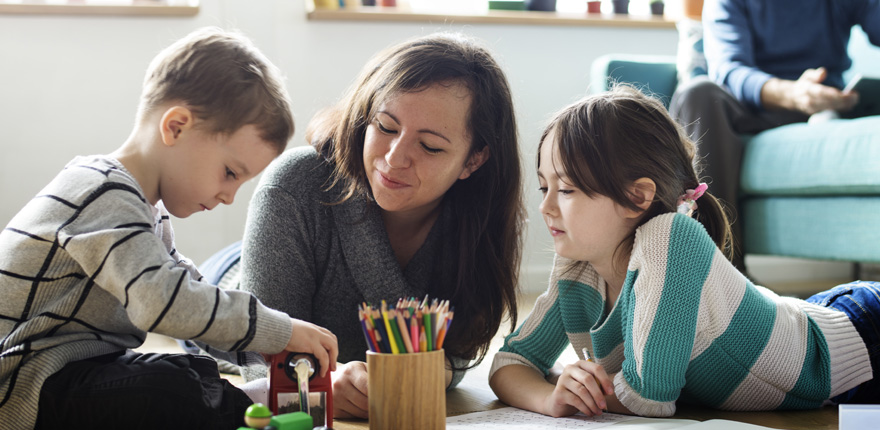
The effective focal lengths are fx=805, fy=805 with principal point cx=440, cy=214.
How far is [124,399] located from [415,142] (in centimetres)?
49

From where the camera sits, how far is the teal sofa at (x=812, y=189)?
1.74 metres

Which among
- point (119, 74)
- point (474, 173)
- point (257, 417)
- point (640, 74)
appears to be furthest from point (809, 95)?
point (119, 74)

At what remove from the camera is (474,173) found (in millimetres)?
1240

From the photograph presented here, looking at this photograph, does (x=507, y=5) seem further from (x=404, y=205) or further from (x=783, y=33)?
(x=404, y=205)

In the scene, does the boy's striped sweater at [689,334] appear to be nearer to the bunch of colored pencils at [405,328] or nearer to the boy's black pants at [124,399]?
the bunch of colored pencils at [405,328]

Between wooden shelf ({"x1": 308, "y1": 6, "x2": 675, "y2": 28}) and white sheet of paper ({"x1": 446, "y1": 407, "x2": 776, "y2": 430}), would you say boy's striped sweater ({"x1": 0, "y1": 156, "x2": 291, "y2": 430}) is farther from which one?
wooden shelf ({"x1": 308, "y1": 6, "x2": 675, "y2": 28})

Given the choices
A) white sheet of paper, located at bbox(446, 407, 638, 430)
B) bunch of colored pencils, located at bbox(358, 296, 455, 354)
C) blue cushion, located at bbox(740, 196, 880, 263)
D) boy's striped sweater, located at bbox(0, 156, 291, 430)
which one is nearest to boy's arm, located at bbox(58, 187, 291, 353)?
boy's striped sweater, located at bbox(0, 156, 291, 430)

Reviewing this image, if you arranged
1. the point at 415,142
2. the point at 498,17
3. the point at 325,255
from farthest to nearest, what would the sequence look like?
the point at 498,17
the point at 325,255
the point at 415,142

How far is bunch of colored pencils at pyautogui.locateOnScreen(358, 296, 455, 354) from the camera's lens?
783 millimetres

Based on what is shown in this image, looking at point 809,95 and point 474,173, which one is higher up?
point 474,173

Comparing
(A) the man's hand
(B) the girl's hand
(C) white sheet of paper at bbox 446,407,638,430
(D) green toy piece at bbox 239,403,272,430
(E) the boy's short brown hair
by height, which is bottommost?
(C) white sheet of paper at bbox 446,407,638,430

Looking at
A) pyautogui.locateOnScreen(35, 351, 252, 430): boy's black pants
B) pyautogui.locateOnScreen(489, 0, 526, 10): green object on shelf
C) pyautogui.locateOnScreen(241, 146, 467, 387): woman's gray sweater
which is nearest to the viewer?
pyautogui.locateOnScreen(35, 351, 252, 430): boy's black pants

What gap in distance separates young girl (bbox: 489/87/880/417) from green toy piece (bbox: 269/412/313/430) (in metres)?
0.39

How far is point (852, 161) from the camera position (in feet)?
5.75
